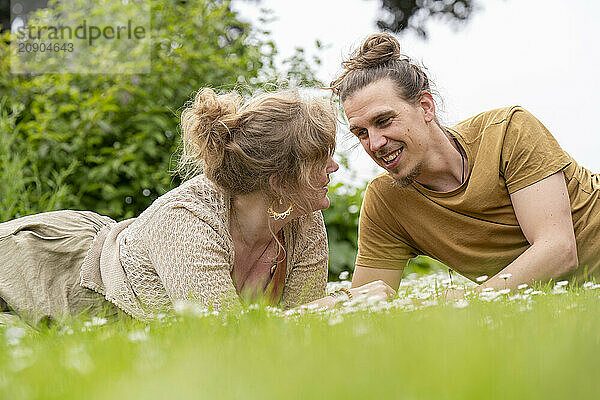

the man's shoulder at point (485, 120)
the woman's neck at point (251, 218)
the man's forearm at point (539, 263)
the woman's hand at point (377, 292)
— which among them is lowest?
→ the woman's hand at point (377, 292)

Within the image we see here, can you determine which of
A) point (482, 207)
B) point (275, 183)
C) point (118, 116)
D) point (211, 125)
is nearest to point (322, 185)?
point (275, 183)

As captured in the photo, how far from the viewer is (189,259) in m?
2.79

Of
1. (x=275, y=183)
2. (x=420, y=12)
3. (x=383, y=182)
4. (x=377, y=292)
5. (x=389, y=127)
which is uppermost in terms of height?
(x=420, y=12)

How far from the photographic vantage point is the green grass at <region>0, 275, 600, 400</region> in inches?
43.9

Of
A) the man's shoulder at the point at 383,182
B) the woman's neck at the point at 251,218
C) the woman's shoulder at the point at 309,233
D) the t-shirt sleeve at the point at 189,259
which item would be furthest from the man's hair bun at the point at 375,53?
the t-shirt sleeve at the point at 189,259

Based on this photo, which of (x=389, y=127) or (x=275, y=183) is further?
(x=389, y=127)

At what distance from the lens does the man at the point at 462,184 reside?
3.32m

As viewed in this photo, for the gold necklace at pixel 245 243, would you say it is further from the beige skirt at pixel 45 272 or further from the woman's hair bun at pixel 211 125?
the beige skirt at pixel 45 272

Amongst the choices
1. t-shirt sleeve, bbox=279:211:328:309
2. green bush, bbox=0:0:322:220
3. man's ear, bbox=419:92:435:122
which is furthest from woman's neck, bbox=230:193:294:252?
green bush, bbox=0:0:322:220

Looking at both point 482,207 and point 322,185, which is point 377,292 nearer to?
point 322,185

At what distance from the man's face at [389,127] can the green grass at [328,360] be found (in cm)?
160

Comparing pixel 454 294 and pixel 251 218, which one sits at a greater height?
pixel 251 218

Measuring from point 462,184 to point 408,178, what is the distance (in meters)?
0.32

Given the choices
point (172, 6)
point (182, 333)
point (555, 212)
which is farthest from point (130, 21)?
point (182, 333)
